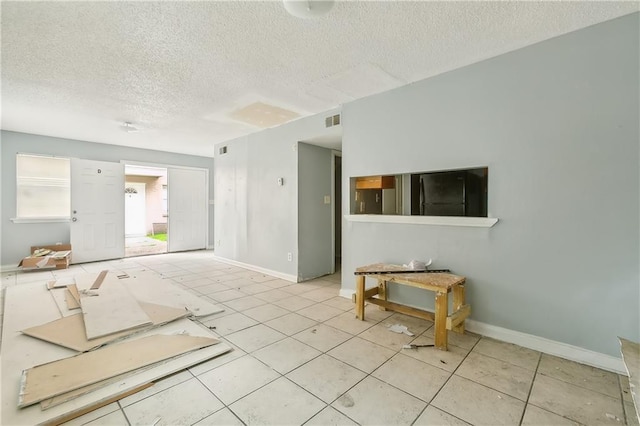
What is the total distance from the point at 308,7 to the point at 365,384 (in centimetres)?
257

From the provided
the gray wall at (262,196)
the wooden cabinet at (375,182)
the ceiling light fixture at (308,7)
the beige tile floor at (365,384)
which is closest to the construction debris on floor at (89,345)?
the beige tile floor at (365,384)

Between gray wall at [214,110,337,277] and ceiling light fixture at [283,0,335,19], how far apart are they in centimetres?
203

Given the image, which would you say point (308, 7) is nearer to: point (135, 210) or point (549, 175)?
point (549, 175)

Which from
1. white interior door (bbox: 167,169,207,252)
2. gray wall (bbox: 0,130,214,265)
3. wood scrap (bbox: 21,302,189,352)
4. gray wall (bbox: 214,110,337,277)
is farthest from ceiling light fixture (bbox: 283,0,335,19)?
white interior door (bbox: 167,169,207,252)

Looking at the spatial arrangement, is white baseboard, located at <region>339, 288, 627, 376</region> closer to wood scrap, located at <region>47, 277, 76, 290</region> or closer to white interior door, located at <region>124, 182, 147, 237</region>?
wood scrap, located at <region>47, 277, 76, 290</region>

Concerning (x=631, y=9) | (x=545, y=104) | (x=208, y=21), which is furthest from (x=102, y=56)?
(x=631, y=9)

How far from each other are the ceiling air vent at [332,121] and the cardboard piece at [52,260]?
561 centimetres

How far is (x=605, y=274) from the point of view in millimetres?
2035

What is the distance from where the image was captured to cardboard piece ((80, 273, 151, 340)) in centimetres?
247

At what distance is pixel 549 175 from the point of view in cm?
224

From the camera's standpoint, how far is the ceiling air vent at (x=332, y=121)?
149 inches

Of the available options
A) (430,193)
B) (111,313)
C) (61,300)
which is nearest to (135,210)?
(61,300)

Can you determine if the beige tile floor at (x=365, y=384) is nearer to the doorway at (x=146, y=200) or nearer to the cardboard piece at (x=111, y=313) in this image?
the cardboard piece at (x=111, y=313)

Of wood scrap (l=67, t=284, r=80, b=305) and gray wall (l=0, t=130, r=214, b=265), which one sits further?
gray wall (l=0, t=130, r=214, b=265)
